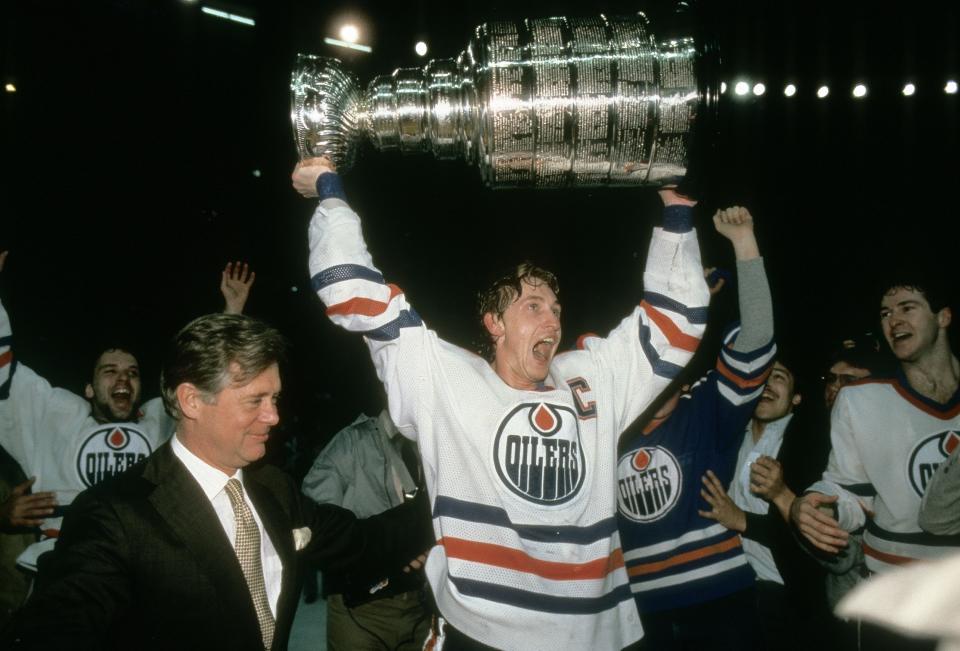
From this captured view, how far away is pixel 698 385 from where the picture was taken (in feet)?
10.4

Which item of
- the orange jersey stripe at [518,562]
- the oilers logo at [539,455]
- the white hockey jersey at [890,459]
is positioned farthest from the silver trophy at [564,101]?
the white hockey jersey at [890,459]

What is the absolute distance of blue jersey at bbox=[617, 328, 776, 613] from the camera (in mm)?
2799

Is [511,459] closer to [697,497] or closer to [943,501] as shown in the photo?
[697,497]

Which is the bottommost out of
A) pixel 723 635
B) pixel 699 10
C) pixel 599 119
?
pixel 723 635

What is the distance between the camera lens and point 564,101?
1.55m

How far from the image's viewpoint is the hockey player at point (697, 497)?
2.73 m

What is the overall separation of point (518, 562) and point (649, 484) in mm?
1269

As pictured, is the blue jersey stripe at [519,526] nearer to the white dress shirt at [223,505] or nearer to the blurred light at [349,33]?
the white dress shirt at [223,505]

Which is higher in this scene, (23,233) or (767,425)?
(23,233)

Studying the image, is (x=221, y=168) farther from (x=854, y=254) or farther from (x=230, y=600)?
(x=854, y=254)

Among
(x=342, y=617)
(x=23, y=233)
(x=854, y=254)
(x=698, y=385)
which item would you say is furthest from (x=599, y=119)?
(x=23, y=233)

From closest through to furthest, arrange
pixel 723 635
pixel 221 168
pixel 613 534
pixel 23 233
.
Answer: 1. pixel 613 534
2. pixel 723 635
3. pixel 221 168
4. pixel 23 233

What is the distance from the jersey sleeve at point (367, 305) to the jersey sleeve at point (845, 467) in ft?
6.43

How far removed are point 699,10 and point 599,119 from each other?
0.42 meters
